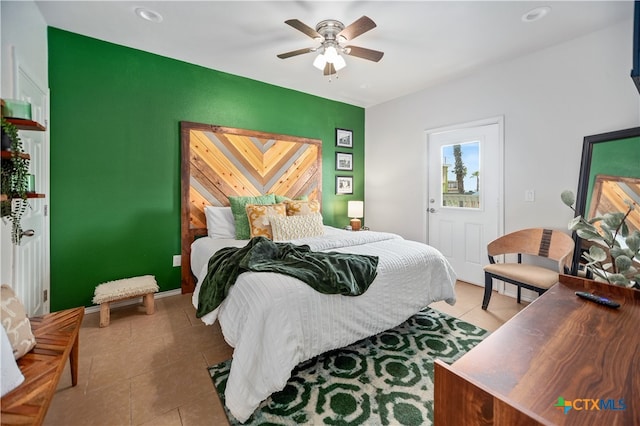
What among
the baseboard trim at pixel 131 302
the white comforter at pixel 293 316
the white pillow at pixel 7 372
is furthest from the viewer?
the baseboard trim at pixel 131 302

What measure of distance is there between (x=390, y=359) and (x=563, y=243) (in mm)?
2016

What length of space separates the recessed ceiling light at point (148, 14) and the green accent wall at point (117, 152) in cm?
68

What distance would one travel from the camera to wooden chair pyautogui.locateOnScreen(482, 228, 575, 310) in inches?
97.1

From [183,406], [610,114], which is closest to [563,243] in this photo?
[610,114]

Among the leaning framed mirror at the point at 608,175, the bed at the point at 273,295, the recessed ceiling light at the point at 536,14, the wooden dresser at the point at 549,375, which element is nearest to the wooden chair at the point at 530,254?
the leaning framed mirror at the point at 608,175

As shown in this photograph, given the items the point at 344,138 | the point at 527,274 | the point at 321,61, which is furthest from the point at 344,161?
the point at 527,274

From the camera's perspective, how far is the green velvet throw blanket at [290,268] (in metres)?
1.78

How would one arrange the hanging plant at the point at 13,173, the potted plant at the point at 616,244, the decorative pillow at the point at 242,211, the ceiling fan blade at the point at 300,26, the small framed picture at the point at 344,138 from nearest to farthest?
the potted plant at the point at 616,244, the hanging plant at the point at 13,173, the ceiling fan blade at the point at 300,26, the decorative pillow at the point at 242,211, the small framed picture at the point at 344,138

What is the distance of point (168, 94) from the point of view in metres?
3.11

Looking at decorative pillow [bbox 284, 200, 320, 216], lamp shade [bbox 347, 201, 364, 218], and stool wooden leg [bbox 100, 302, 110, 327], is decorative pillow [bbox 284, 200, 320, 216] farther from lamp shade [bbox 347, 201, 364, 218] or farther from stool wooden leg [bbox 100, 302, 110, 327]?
stool wooden leg [bbox 100, 302, 110, 327]

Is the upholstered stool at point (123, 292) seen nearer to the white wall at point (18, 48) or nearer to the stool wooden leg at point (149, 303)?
the stool wooden leg at point (149, 303)

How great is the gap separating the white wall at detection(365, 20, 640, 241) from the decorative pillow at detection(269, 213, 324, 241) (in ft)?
6.02

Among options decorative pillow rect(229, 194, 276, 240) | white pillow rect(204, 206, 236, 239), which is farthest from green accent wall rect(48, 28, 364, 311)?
decorative pillow rect(229, 194, 276, 240)

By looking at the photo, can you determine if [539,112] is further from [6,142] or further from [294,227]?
[6,142]
